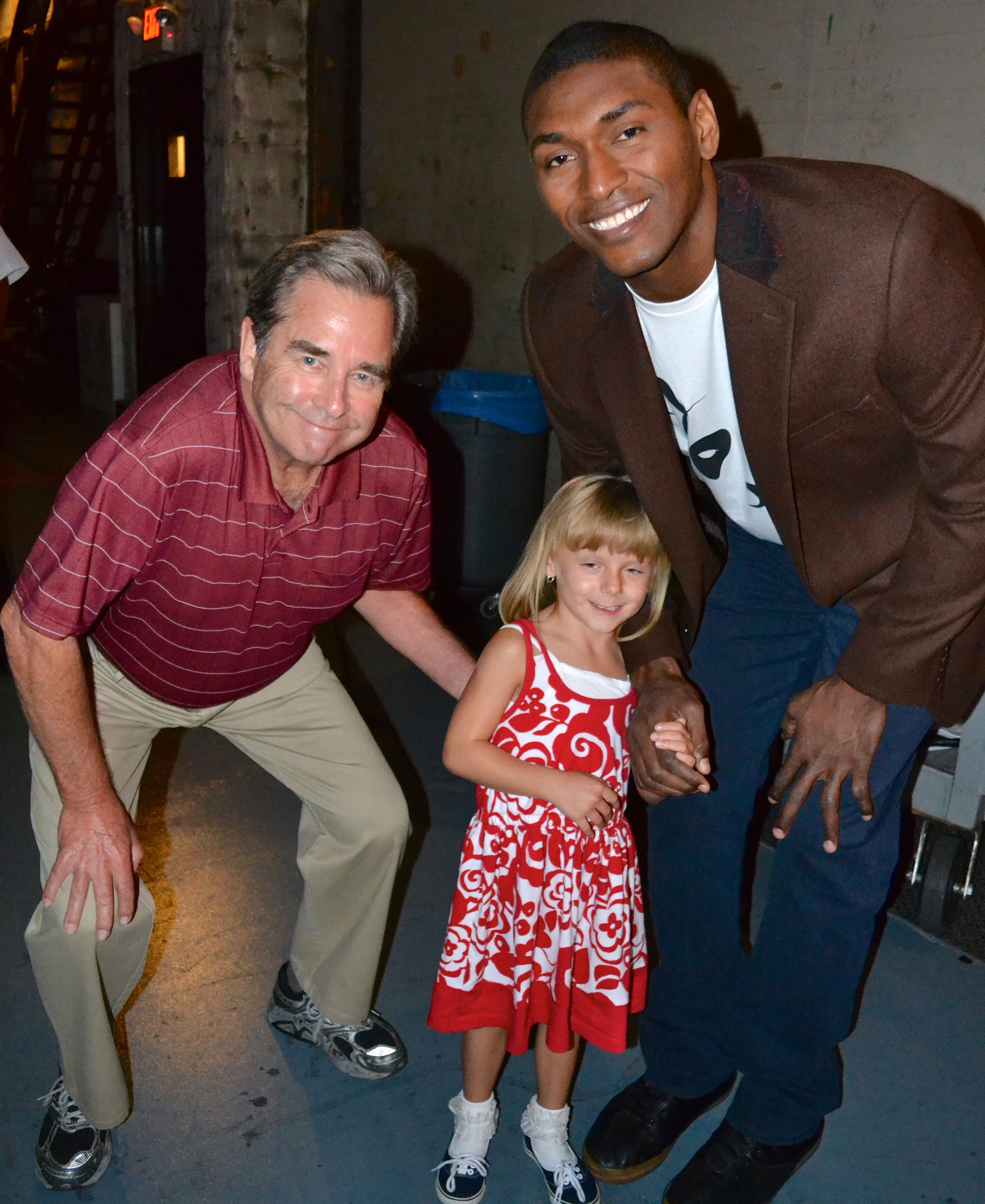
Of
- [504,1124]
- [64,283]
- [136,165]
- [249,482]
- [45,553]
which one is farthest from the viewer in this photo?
[64,283]

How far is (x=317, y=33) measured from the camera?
19.8 feet

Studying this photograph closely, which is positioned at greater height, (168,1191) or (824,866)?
(824,866)

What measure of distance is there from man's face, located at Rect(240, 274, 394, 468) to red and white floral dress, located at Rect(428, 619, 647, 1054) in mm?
469

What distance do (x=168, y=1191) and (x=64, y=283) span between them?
33.9 feet

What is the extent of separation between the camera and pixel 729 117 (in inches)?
167

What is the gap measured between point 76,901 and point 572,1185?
996mm

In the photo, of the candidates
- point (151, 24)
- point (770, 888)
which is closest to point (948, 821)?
Answer: point (770, 888)

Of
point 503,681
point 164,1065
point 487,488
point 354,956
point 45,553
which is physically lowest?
point 164,1065

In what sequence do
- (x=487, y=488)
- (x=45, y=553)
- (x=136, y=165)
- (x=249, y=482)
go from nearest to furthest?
1. (x=45, y=553)
2. (x=249, y=482)
3. (x=487, y=488)
4. (x=136, y=165)

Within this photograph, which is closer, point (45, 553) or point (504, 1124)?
point (45, 553)

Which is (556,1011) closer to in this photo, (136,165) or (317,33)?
(317,33)

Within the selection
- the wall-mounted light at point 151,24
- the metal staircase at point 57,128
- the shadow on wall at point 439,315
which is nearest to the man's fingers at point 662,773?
the shadow on wall at point 439,315

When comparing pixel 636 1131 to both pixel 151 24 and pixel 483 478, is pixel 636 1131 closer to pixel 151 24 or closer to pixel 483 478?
pixel 483 478

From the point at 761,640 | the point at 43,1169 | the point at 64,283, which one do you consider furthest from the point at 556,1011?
the point at 64,283
